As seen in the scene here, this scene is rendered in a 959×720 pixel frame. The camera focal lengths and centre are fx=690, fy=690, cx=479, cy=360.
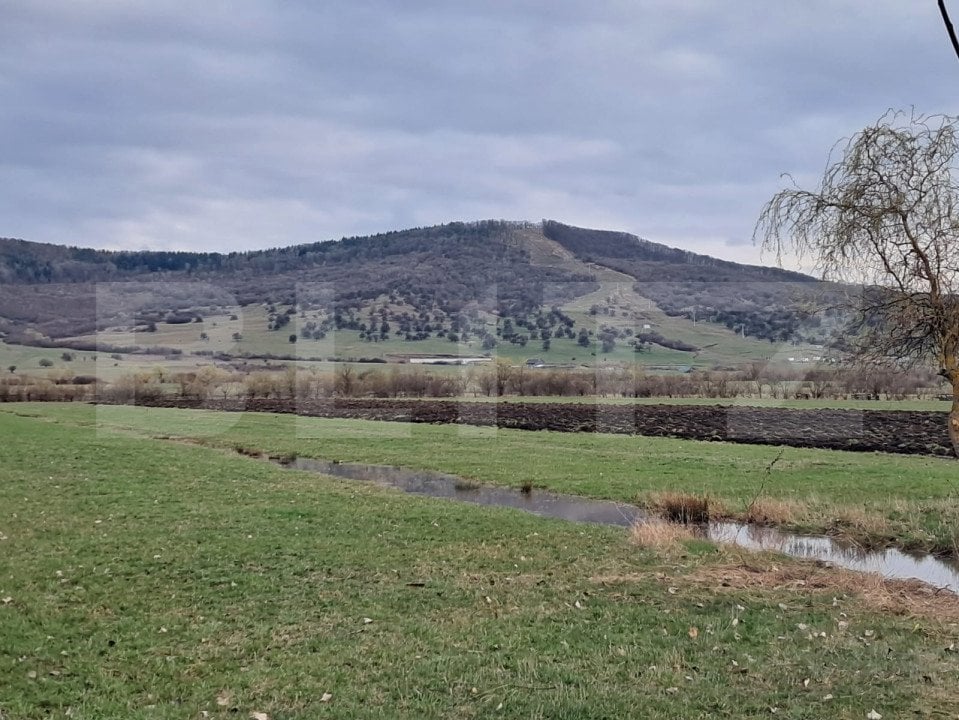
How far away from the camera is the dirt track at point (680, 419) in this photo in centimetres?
3487

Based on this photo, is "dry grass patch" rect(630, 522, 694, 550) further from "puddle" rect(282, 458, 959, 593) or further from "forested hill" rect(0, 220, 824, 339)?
"forested hill" rect(0, 220, 824, 339)

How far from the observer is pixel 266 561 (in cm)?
1170

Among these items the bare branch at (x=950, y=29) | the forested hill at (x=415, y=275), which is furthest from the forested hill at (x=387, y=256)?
the bare branch at (x=950, y=29)

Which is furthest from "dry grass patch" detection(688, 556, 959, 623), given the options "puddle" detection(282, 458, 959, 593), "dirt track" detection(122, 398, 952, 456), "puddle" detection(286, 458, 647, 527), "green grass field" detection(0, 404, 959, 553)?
"dirt track" detection(122, 398, 952, 456)

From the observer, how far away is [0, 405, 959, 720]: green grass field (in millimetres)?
6758

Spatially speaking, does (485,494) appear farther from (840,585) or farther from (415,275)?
(415,275)

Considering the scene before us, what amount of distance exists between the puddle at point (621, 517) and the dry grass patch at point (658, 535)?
3.12 ft

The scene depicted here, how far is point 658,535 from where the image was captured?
14070 millimetres

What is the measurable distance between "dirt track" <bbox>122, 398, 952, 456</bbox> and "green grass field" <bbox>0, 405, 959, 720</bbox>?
76.5ft

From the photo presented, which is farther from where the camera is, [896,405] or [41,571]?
[896,405]

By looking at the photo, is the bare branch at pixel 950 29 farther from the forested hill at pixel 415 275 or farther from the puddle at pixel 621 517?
the forested hill at pixel 415 275

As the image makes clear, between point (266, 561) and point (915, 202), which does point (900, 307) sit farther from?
point (266, 561)

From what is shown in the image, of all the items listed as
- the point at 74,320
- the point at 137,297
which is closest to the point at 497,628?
the point at 137,297

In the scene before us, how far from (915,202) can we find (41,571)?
1437cm
